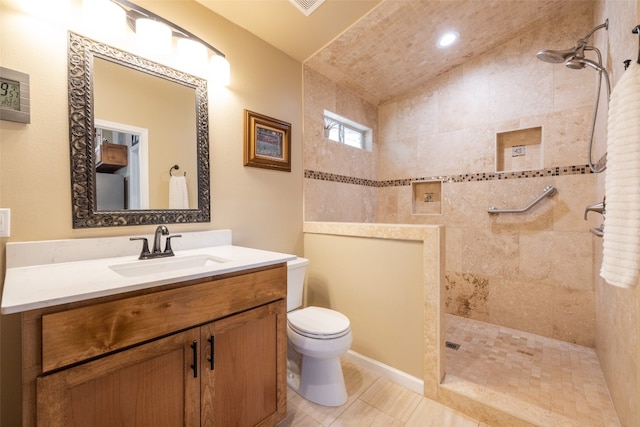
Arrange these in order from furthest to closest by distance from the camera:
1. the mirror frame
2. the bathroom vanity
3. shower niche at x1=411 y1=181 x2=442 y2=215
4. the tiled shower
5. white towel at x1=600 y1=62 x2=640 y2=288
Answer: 1. shower niche at x1=411 y1=181 x2=442 y2=215
2. the tiled shower
3. the mirror frame
4. white towel at x1=600 y1=62 x2=640 y2=288
5. the bathroom vanity

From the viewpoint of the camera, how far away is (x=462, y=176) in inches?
100

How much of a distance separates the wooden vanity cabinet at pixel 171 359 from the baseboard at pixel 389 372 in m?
0.75

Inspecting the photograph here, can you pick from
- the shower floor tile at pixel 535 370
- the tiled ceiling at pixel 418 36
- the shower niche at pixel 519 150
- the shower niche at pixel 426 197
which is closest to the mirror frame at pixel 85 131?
the tiled ceiling at pixel 418 36

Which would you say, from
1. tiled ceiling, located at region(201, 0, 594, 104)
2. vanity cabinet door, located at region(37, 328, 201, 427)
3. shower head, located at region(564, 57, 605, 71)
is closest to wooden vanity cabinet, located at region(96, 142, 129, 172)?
vanity cabinet door, located at region(37, 328, 201, 427)

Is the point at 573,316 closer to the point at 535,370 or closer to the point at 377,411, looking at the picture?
the point at 535,370

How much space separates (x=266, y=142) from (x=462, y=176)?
1869mm

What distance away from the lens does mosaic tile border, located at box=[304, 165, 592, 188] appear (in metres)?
2.07

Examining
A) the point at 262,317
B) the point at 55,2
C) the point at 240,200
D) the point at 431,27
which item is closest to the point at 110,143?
the point at 55,2

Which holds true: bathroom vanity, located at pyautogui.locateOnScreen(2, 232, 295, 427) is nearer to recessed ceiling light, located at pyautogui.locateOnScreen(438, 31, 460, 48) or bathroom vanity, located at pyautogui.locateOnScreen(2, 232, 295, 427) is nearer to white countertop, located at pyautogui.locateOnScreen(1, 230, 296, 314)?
white countertop, located at pyautogui.locateOnScreen(1, 230, 296, 314)

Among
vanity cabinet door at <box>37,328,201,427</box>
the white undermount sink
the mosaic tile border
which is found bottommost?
vanity cabinet door at <box>37,328,201,427</box>

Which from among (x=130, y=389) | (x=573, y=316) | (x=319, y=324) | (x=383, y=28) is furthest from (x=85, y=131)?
(x=573, y=316)

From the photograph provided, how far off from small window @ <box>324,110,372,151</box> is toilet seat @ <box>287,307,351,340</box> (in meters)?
1.62

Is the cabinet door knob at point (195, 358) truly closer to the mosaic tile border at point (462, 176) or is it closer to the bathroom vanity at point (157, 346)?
the bathroom vanity at point (157, 346)

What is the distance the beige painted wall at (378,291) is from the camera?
5.34ft
